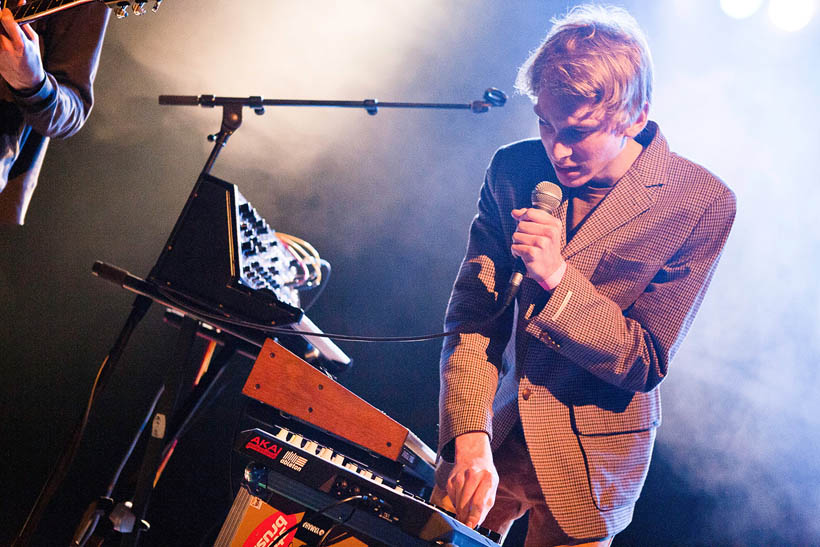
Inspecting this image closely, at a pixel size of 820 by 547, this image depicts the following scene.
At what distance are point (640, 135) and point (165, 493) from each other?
9.28 feet

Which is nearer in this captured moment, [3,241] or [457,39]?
[3,241]

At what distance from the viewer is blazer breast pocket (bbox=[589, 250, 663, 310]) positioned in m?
1.73

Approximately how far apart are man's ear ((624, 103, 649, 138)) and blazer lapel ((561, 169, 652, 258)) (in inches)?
7.4

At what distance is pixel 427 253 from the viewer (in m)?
3.65

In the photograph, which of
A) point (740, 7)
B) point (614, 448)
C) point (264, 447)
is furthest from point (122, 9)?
point (740, 7)

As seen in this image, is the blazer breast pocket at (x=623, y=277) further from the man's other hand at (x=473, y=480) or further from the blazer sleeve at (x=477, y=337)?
the man's other hand at (x=473, y=480)

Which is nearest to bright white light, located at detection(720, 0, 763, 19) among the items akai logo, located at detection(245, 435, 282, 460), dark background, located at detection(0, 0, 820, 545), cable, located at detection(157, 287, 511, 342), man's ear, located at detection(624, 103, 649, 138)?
dark background, located at detection(0, 0, 820, 545)

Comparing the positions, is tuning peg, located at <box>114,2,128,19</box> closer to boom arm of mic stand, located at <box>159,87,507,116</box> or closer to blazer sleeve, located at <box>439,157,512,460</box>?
boom arm of mic stand, located at <box>159,87,507,116</box>

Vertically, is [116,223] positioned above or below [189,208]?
below

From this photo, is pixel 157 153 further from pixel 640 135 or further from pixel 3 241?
pixel 640 135

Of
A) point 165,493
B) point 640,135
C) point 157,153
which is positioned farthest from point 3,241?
point 640,135

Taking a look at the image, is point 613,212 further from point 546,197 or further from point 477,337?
point 477,337

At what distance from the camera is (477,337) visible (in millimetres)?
1831

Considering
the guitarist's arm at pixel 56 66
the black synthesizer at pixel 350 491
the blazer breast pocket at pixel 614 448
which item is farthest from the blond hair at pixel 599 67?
the guitarist's arm at pixel 56 66
